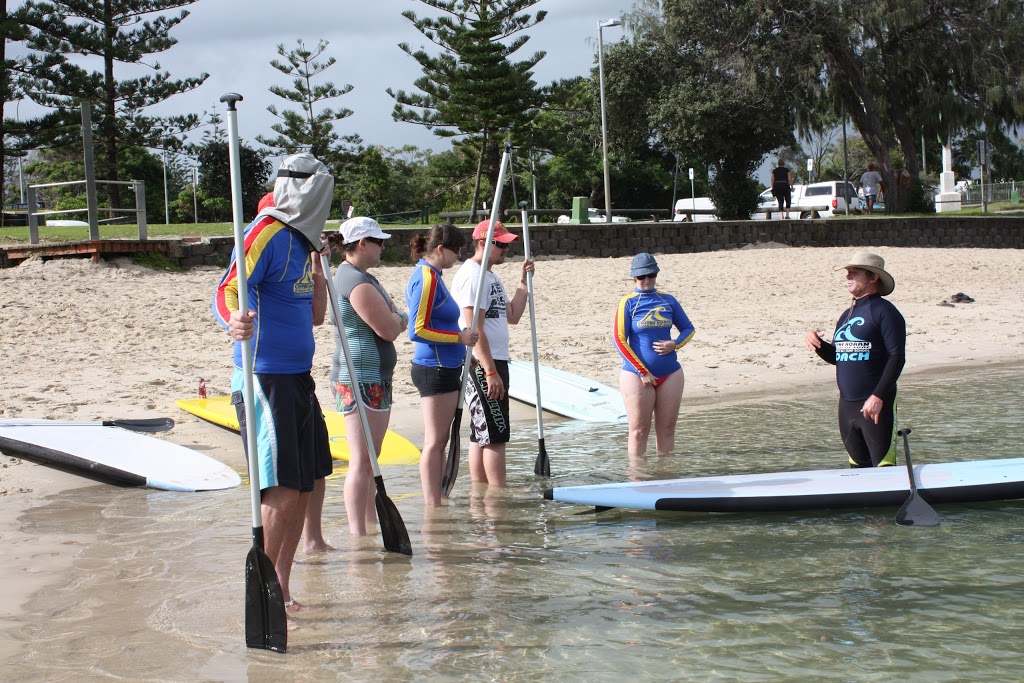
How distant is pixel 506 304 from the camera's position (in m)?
5.99

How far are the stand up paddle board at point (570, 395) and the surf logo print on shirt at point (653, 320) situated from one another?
244 centimetres

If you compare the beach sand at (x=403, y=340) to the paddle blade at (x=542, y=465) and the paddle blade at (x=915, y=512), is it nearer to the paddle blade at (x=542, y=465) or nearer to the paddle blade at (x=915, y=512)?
the paddle blade at (x=542, y=465)

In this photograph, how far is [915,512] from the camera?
5516 millimetres

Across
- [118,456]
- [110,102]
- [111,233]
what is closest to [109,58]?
[110,102]

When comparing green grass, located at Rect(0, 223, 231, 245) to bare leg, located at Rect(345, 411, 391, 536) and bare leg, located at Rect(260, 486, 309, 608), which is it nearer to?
bare leg, located at Rect(345, 411, 391, 536)

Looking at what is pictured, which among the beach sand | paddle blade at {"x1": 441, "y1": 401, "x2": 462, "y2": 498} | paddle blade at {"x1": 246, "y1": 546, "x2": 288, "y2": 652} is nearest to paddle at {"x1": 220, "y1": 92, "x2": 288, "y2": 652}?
paddle blade at {"x1": 246, "y1": 546, "x2": 288, "y2": 652}

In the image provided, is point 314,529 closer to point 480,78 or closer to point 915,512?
point 915,512

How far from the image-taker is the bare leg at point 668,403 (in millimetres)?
6953

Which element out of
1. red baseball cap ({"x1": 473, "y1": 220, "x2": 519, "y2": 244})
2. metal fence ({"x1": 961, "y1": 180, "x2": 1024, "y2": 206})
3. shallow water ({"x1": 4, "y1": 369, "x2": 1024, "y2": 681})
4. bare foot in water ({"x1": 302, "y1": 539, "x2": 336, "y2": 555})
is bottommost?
shallow water ({"x1": 4, "y1": 369, "x2": 1024, "y2": 681})

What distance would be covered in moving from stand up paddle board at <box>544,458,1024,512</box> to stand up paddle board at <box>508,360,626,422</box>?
11.1 feet

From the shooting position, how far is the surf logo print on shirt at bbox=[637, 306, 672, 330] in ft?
22.6

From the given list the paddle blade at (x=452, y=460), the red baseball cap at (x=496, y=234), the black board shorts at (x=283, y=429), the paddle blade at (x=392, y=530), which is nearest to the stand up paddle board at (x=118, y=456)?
the paddle blade at (x=452, y=460)

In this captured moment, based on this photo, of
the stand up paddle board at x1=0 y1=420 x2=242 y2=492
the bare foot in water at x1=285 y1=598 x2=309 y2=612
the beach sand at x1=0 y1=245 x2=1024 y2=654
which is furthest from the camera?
the beach sand at x1=0 y1=245 x2=1024 y2=654

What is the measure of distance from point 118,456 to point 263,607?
3714mm
